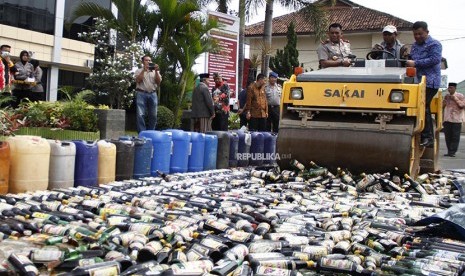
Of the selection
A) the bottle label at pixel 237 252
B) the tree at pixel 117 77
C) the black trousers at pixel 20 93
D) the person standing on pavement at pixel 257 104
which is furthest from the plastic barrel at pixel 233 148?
the bottle label at pixel 237 252

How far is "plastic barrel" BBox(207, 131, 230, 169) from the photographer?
10.5 metres

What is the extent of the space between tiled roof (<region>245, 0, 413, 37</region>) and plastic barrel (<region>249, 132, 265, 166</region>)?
2926 centimetres

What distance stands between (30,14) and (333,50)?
67.6 ft

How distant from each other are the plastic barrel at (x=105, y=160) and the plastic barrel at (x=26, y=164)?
3.41 ft

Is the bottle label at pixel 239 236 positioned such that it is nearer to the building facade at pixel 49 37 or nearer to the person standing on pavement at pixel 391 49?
the person standing on pavement at pixel 391 49

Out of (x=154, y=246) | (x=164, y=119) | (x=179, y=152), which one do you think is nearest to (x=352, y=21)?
(x=164, y=119)

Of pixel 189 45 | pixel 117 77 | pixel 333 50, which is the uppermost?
pixel 189 45

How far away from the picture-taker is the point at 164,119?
15.1 meters

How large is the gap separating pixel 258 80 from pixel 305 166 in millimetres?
5612

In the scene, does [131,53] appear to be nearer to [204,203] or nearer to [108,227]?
[204,203]

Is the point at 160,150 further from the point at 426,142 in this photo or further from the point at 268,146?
the point at 426,142

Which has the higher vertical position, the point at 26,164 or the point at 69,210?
the point at 26,164

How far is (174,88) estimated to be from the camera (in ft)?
55.9

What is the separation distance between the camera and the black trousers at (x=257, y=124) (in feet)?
45.0
